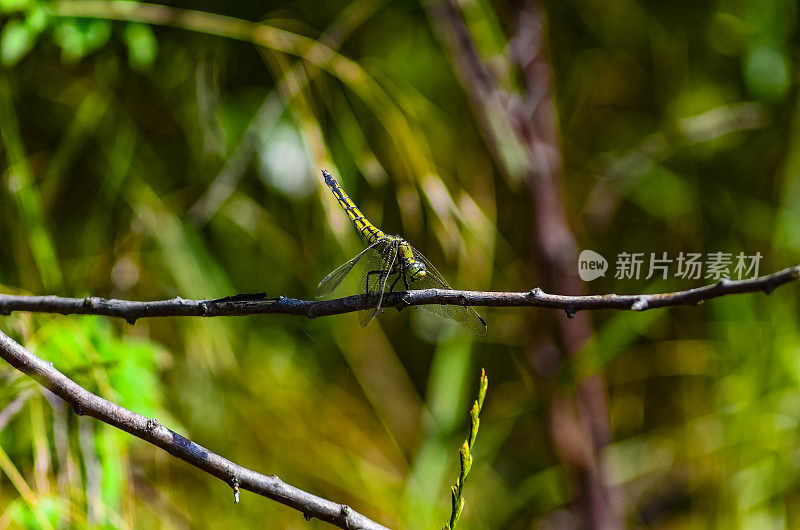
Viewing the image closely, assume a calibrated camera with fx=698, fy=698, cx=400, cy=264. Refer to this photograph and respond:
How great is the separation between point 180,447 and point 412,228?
71cm

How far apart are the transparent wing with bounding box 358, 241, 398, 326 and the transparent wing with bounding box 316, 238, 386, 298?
17 mm

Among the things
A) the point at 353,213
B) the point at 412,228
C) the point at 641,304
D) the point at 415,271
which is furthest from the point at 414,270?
the point at 412,228

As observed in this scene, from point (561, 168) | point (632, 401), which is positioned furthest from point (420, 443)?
point (561, 168)

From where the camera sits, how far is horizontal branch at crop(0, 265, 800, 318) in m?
0.40

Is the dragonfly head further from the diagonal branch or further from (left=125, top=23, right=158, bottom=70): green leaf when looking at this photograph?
(left=125, top=23, right=158, bottom=70): green leaf

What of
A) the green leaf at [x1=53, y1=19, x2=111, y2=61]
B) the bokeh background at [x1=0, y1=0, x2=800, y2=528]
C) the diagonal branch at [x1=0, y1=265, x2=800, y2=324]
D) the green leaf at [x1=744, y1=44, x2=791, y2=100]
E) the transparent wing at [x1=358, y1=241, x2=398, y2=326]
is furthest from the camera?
the green leaf at [x1=744, y1=44, x2=791, y2=100]

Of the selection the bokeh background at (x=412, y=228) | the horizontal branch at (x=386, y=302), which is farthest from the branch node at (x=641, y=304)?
the bokeh background at (x=412, y=228)

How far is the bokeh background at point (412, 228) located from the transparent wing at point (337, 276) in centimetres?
27

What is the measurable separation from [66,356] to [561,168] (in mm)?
839

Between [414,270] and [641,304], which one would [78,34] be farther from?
[641,304]

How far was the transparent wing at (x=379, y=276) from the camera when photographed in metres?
0.57

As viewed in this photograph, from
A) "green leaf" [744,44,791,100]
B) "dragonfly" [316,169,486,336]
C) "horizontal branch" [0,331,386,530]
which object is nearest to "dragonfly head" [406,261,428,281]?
"dragonfly" [316,169,486,336]

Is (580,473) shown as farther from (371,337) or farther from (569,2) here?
(569,2)

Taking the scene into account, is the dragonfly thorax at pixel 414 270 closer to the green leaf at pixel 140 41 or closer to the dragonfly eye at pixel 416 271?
the dragonfly eye at pixel 416 271
